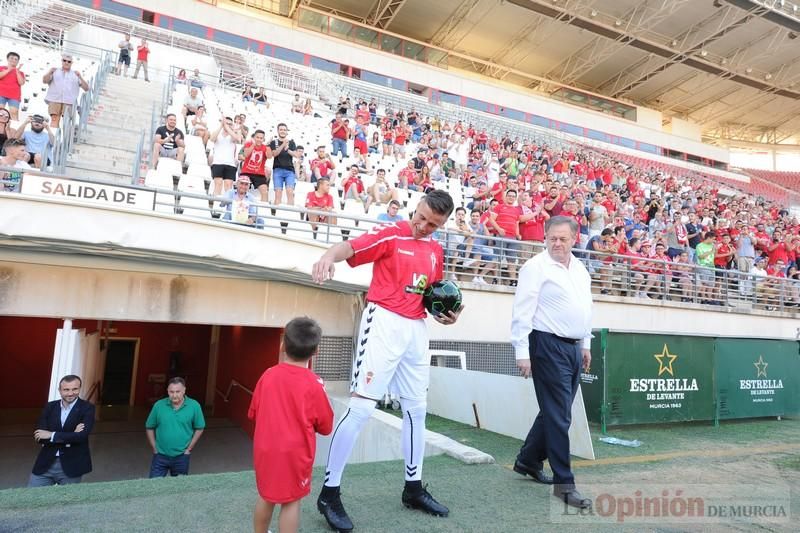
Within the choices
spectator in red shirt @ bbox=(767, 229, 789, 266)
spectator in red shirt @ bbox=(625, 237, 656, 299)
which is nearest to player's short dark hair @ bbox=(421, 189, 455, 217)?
spectator in red shirt @ bbox=(625, 237, 656, 299)

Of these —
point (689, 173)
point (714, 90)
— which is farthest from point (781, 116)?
point (689, 173)

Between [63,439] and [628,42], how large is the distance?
36.7 metres

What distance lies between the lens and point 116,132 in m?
9.90

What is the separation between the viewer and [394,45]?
102 ft

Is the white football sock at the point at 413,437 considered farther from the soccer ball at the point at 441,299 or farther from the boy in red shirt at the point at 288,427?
the boy in red shirt at the point at 288,427

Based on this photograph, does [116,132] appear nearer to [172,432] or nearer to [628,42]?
[172,432]

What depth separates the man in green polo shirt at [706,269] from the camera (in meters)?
11.5

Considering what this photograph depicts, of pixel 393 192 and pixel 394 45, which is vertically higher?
pixel 394 45

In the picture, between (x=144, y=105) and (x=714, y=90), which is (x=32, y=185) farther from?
(x=714, y=90)

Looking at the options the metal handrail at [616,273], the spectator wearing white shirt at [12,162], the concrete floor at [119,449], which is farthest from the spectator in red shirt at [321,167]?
the concrete floor at [119,449]

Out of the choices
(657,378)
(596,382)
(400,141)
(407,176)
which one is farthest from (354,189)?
(657,378)

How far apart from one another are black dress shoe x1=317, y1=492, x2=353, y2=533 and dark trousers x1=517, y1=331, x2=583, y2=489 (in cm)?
139

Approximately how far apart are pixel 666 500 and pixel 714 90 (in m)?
44.4

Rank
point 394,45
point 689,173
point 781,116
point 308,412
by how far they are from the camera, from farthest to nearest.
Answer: point 781,116, point 689,173, point 394,45, point 308,412
